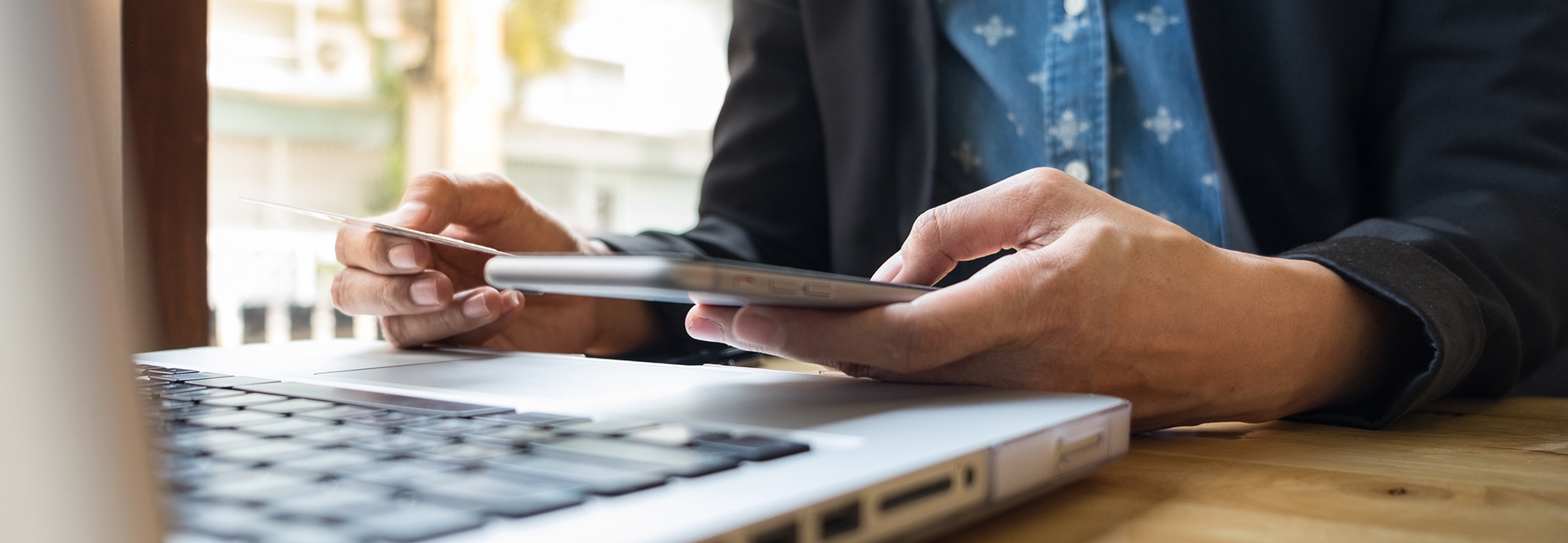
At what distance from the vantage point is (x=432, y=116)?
5.92 meters

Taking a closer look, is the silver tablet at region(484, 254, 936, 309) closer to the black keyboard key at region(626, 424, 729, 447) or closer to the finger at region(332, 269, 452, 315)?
the black keyboard key at region(626, 424, 729, 447)

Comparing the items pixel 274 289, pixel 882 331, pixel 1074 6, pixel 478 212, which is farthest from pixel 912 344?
pixel 274 289

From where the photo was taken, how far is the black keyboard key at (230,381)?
43 cm

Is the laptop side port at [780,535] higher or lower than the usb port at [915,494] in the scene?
higher

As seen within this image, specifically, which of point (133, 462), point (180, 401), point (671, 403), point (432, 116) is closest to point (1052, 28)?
point (671, 403)

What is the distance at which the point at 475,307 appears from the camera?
0.68 meters

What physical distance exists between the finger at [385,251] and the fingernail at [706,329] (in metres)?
0.29

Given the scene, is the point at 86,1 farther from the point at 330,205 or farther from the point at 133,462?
the point at 330,205

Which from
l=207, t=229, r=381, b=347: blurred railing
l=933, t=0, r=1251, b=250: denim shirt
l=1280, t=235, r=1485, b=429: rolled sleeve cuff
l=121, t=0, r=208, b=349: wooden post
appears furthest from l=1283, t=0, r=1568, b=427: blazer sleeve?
l=207, t=229, r=381, b=347: blurred railing

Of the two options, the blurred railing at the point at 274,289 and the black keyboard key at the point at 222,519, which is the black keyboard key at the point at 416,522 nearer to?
the black keyboard key at the point at 222,519

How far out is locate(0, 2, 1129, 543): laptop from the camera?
0.12m

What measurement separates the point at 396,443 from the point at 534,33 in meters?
6.30

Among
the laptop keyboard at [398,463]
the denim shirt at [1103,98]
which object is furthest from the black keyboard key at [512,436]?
the denim shirt at [1103,98]

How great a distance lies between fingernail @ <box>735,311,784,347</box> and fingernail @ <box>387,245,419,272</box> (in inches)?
13.9
